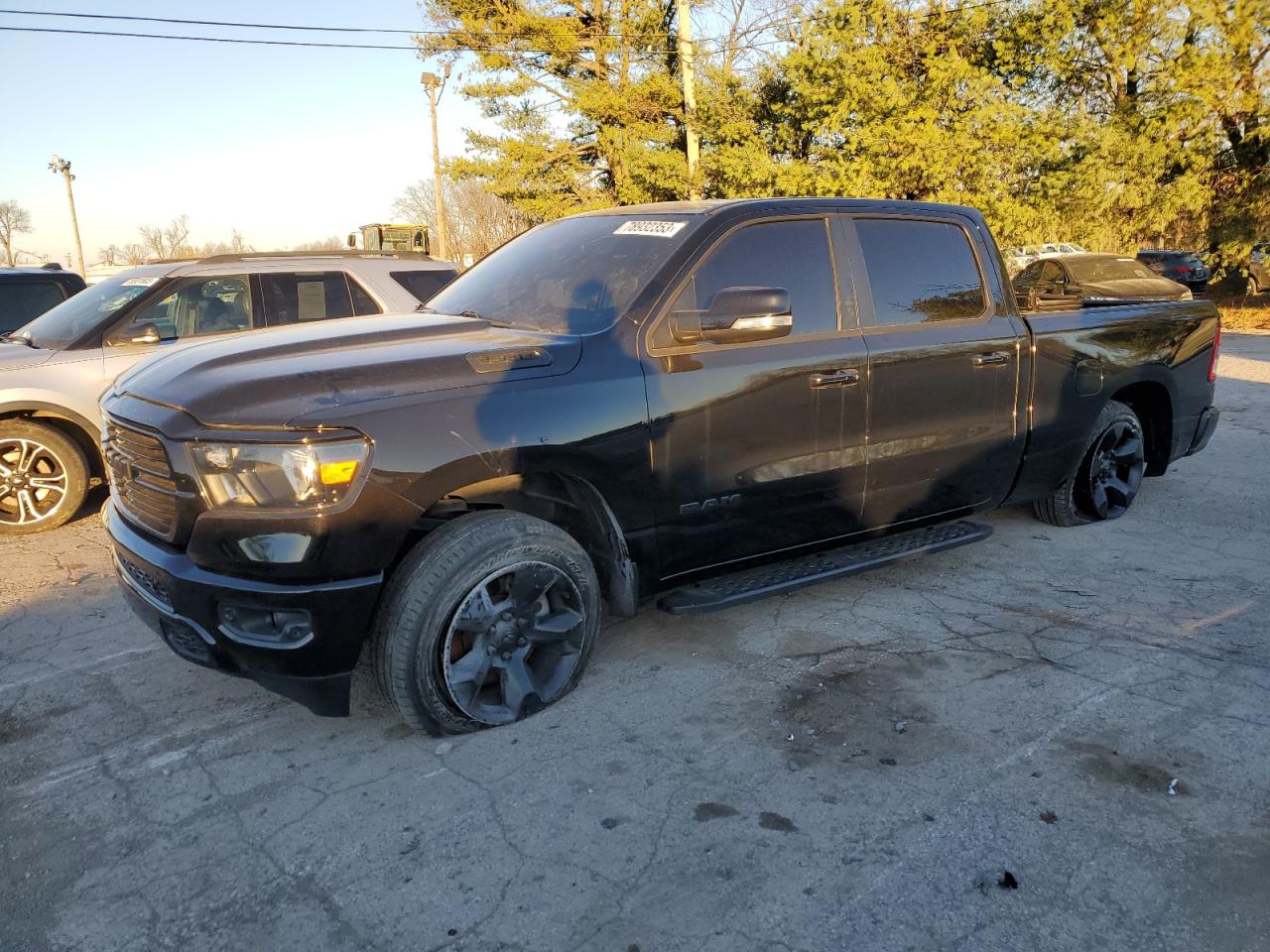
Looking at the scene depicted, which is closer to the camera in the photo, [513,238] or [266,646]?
[266,646]

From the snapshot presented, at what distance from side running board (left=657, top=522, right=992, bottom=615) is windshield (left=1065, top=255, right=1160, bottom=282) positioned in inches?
565

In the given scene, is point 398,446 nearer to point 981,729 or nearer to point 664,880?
point 664,880

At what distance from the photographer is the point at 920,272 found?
438 centimetres

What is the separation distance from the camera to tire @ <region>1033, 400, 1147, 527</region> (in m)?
5.36

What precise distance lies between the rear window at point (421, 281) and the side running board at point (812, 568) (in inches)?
174

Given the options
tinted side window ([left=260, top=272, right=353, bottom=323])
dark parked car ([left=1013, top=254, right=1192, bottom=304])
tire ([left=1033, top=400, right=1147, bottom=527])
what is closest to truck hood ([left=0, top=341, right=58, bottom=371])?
tinted side window ([left=260, top=272, right=353, bottom=323])

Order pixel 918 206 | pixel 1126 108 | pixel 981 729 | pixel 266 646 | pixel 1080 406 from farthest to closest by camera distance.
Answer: pixel 1126 108, pixel 1080 406, pixel 918 206, pixel 981 729, pixel 266 646

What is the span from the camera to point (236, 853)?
262 centimetres

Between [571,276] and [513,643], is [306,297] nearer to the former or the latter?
[571,276]

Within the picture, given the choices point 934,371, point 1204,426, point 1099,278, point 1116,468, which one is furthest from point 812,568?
point 1099,278

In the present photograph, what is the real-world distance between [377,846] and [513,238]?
10.2 feet

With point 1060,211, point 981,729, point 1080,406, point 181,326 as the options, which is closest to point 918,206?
point 1080,406

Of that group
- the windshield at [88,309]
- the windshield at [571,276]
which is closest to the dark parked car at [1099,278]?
the windshield at [571,276]

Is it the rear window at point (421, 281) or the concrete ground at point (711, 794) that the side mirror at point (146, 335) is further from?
the concrete ground at point (711, 794)
